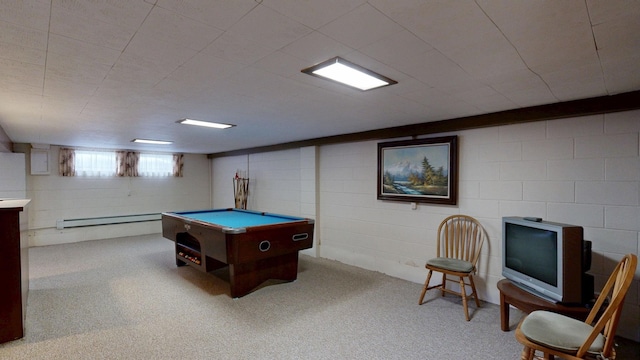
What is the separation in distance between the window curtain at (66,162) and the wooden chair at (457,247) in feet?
22.9

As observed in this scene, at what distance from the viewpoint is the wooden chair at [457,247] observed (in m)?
3.17

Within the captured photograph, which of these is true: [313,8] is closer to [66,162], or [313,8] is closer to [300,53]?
[300,53]

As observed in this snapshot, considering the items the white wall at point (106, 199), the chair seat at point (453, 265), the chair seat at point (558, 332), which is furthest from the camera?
the white wall at point (106, 199)

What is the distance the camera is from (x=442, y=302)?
330cm

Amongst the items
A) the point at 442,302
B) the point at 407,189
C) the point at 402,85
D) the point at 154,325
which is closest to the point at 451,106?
the point at 402,85

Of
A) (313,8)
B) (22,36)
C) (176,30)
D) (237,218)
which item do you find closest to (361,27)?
(313,8)

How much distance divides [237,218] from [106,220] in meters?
3.90

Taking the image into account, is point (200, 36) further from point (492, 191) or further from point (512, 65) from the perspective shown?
point (492, 191)

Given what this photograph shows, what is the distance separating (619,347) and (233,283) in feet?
11.5

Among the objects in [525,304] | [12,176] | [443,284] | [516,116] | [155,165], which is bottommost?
[443,284]

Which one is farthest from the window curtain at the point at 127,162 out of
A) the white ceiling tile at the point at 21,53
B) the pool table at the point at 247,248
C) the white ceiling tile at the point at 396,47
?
the white ceiling tile at the point at 396,47

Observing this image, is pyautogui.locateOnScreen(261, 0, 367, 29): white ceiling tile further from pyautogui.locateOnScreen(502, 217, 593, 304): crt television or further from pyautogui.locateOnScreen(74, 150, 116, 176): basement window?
pyautogui.locateOnScreen(74, 150, 116, 176): basement window

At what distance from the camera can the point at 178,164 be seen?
25.1 ft

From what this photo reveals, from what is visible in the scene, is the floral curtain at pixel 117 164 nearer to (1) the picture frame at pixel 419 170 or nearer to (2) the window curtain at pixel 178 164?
(2) the window curtain at pixel 178 164
